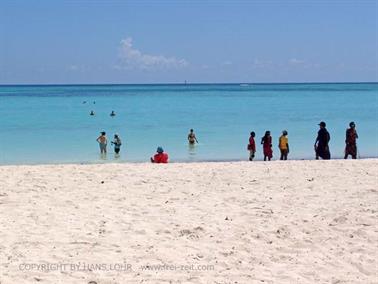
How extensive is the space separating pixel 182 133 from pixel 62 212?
1117 inches

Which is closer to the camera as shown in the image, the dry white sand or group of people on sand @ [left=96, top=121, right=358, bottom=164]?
the dry white sand

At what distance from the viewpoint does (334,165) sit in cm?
1405

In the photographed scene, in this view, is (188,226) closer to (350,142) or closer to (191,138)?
(350,142)

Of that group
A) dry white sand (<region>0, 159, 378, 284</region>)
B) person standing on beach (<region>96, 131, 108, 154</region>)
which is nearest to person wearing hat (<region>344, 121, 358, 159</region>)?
dry white sand (<region>0, 159, 378, 284</region>)

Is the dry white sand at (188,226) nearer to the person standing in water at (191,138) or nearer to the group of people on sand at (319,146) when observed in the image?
the group of people on sand at (319,146)

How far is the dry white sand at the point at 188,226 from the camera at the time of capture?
6902 mm

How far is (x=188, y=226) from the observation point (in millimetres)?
8656

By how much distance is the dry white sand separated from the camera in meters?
6.90

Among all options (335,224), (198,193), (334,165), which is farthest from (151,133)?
(335,224)

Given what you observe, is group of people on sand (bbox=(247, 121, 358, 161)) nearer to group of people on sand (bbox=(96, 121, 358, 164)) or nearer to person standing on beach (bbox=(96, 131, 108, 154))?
group of people on sand (bbox=(96, 121, 358, 164))

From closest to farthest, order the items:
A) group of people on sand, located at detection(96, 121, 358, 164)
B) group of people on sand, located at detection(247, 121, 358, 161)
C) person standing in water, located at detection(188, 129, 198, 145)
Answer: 1. group of people on sand, located at detection(96, 121, 358, 164)
2. group of people on sand, located at detection(247, 121, 358, 161)
3. person standing in water, located at detection(188, 129, 198, 145)

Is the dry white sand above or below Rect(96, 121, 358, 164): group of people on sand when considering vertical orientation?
below

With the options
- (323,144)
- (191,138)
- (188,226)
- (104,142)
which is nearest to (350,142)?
(323,144)

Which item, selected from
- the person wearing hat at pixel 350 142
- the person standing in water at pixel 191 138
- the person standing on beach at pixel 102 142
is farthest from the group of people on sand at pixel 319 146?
the person standing in water at pixel 191 138
